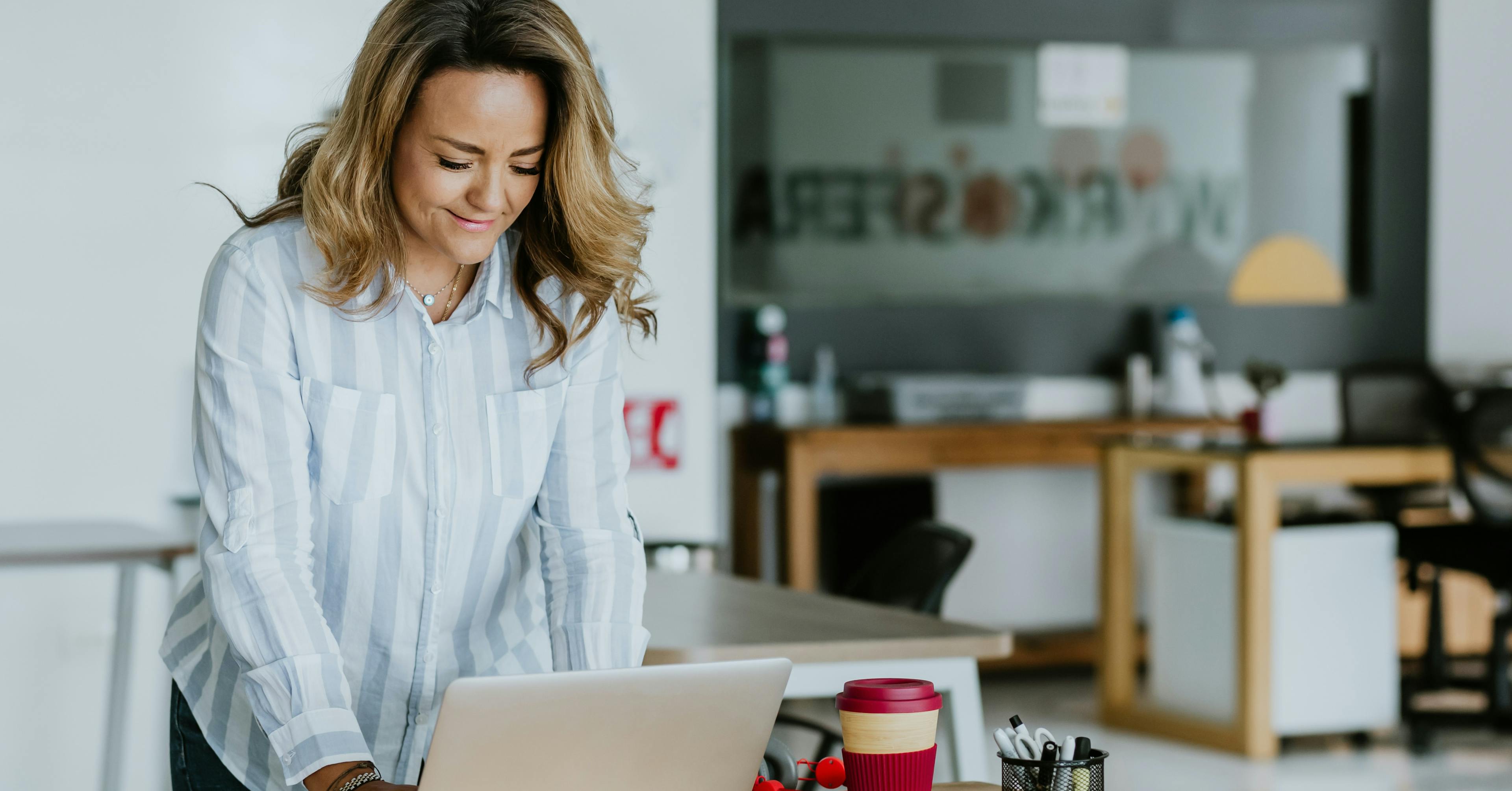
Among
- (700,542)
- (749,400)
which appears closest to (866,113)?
(749,400)

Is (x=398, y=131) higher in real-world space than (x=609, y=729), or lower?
higher

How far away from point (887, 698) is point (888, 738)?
29 mm

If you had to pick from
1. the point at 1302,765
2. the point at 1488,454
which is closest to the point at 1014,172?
the point at 1488,454

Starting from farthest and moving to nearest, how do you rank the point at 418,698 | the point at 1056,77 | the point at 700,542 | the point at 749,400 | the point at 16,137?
the point at 1056,77 → the point at 749,400 → the point at 700,542 → the point at 16,137 → the point at 418,698

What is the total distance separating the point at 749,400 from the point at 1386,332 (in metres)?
2.59

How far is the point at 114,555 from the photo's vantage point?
2922 mm

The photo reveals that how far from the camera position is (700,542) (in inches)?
152

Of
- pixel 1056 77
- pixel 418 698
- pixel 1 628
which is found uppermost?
pixel 1056 77

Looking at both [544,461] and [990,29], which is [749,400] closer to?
[990,29]

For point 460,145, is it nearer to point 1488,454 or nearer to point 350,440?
point 350,440

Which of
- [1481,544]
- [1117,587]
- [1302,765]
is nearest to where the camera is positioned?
[1302,765]

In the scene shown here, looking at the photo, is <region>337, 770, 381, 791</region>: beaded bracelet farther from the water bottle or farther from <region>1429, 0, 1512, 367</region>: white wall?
<region>1429, 0, 1512, 367</region>: white wall

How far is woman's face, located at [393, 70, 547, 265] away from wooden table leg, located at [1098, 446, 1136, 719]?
351 cm

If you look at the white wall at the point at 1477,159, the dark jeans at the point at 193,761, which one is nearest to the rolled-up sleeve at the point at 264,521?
the dark jeans at the point at 193,761
